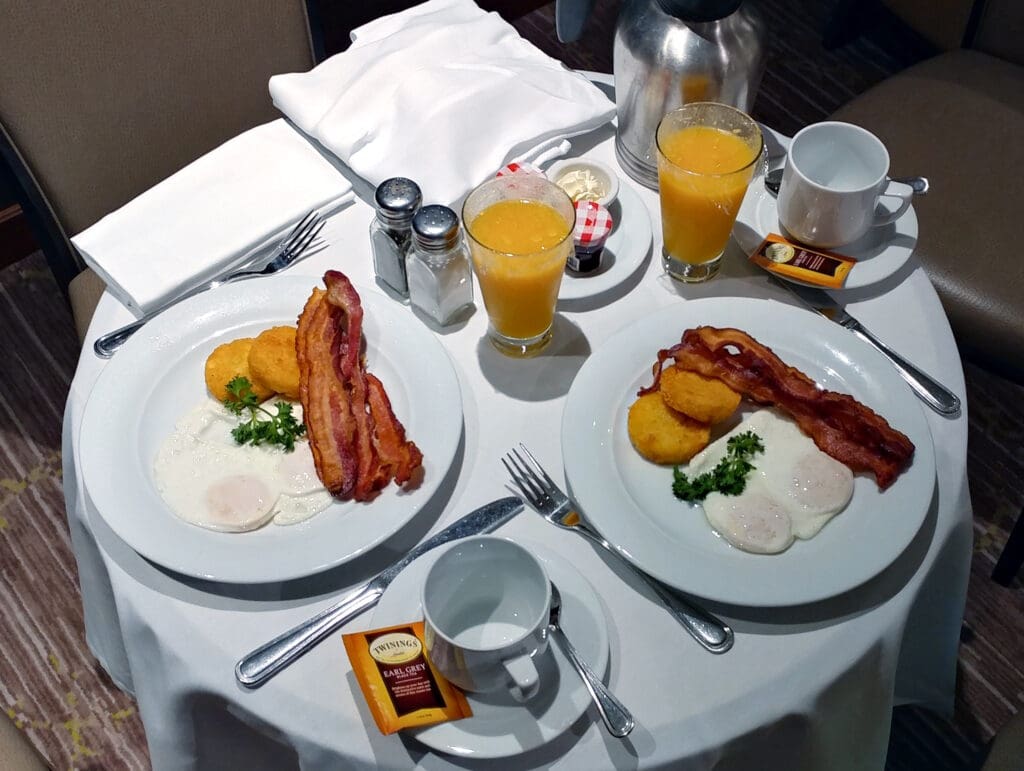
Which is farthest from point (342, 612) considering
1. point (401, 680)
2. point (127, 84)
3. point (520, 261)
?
point (127, 84)

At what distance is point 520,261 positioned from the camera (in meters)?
1.19

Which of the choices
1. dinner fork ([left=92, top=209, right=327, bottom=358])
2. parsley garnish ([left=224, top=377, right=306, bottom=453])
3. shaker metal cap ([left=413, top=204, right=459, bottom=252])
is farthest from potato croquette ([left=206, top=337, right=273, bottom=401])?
shaker metal cap ([left=413, top=204, right=459, bottom=252])

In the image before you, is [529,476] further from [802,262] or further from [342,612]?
[802,262]

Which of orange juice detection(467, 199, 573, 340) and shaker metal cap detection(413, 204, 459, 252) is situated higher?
shaker metal cap detection(413, 204, 459, 252)

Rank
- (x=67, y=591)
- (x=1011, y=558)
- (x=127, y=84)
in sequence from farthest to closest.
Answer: (x=67, y=591) → (x=1011, y=558) → (x=127, y=84)

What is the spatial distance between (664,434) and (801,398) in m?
0.17

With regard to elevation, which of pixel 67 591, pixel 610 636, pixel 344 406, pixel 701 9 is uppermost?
pixel 701 9

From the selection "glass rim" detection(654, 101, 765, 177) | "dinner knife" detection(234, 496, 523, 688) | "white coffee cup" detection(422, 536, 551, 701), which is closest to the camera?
"white coffee cup" detection(422, 536, 551, 701)

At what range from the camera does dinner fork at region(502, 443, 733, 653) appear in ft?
3.49

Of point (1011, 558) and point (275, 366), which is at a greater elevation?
point (275, 366)

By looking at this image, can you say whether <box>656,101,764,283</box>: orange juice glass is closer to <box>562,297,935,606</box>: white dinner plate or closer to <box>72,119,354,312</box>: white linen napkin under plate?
<box>562,297,935,606</box>: white dinner plate

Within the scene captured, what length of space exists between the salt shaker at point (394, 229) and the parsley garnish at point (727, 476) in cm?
47

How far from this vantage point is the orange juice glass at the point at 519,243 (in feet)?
4.00

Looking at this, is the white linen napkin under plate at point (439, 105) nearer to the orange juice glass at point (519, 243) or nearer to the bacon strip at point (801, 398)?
the orange juice glass at point (519, 243)
